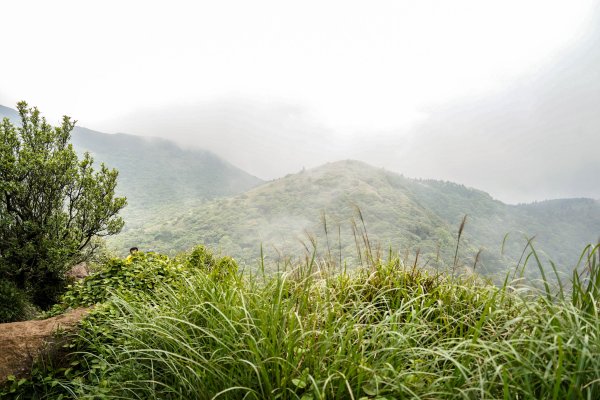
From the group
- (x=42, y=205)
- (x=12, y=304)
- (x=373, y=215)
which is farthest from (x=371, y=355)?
(x=373, y=215)

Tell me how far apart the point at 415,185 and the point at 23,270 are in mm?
137558

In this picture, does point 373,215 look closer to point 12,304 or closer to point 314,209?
point 314,209

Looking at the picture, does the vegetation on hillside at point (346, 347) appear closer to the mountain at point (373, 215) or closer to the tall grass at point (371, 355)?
the tall grass at point (371, 355)

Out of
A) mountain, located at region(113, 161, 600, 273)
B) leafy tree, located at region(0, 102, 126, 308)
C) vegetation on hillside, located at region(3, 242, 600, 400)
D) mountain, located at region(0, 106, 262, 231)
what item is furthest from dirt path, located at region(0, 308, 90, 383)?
mountain, located at region(0, 106, 262, 231)

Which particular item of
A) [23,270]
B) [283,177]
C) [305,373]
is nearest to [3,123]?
[23,270]

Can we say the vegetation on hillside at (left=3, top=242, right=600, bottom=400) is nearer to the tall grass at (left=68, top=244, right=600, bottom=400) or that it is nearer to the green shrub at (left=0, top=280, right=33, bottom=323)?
the tall grass at (left=68, top=244, right=600, bottom=400)

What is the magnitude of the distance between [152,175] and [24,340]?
167 meters

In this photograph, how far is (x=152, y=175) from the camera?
515 feet

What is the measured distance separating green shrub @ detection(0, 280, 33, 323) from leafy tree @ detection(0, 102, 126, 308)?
1216mm

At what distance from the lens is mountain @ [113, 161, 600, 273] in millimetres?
72625

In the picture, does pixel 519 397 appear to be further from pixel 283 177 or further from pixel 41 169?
pixel 283 177

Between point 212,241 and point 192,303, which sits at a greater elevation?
point 192,303

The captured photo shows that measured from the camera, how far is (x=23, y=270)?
1005 cm

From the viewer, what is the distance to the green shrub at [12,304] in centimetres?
812
